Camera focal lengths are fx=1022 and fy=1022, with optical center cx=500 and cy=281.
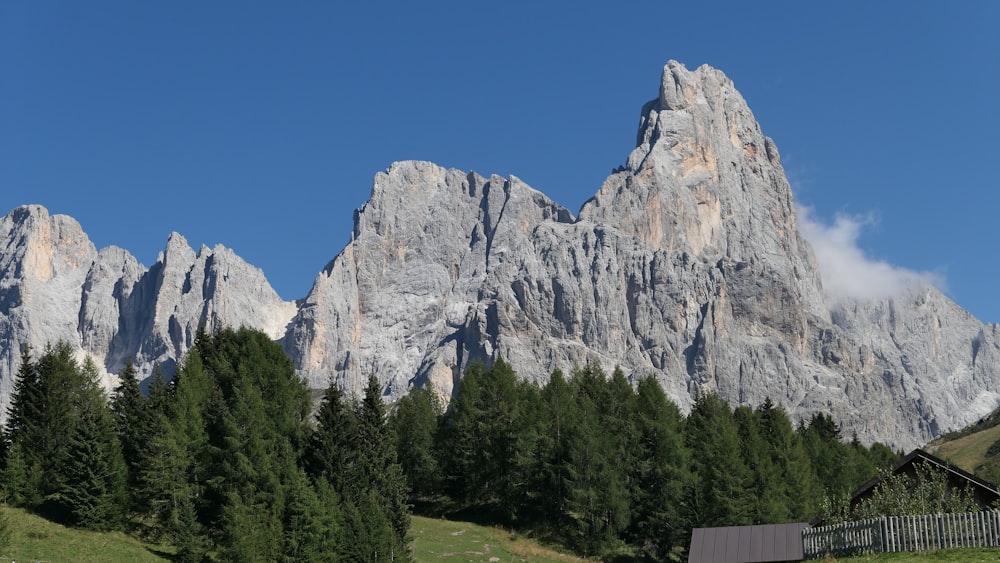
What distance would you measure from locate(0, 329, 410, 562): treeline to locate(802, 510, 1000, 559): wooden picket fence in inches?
1306

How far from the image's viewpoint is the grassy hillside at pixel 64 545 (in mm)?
54688

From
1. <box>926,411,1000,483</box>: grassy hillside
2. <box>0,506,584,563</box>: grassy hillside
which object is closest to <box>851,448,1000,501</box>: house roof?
<box>0,506,584,563</box>: grassy hillside

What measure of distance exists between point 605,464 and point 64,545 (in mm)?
43290

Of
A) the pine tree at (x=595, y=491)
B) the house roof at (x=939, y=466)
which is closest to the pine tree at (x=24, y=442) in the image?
the pine tree at (x=595, y=491)

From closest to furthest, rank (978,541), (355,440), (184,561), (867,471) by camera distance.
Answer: (978,541), (184,561), (355,440), (867,471)

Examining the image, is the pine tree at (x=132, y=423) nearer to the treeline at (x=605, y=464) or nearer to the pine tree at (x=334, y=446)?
the pine tree at (x=334, y=446)

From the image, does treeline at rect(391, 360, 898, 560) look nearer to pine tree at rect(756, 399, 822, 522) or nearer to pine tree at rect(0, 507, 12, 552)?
pine tree at rect(756, 399, 822, 522)

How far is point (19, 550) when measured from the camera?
54406 mm

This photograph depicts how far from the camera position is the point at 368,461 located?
243 feet

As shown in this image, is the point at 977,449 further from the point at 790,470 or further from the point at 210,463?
the point at 210,463

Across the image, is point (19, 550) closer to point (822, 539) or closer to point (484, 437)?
point (822, 539)

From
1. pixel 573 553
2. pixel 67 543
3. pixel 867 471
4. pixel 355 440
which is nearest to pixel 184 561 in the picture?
pixel 67 543

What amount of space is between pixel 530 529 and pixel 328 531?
26757mm

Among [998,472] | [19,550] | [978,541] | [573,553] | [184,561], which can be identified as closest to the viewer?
[978,541]
